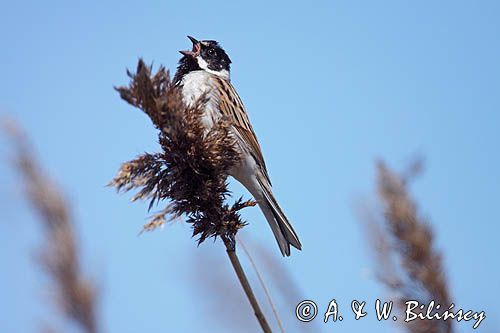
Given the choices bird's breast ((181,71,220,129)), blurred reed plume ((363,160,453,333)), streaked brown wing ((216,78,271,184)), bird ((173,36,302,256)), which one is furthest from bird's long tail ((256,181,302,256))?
blurred reed plume ((363,160,453,333))

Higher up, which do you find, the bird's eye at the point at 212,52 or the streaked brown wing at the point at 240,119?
the bird's eye at the point at 212,52

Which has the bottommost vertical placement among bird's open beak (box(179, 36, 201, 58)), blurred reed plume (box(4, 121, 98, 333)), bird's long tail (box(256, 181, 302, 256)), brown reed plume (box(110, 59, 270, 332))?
blurred reed plume (box(4, 121, 98, 333))

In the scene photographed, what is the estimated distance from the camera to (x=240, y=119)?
3.56m

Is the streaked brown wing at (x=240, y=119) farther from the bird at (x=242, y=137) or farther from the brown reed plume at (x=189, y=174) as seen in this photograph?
the brown reed plume at (x=189, y=174)

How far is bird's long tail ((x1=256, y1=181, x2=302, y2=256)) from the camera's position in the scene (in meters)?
3.09

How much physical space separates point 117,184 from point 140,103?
261mm

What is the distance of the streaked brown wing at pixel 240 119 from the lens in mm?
3462

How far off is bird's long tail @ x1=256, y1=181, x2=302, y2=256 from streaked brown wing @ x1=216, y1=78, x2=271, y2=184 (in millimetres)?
281

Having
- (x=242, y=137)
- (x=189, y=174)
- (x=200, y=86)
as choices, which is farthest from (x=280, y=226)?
(x=189, y=174)

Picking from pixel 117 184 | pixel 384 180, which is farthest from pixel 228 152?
pixel 384 180

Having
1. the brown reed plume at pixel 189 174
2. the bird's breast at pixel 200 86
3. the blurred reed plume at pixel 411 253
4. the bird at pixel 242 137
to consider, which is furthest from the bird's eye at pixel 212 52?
the blurred reed plume at pixel 411 253

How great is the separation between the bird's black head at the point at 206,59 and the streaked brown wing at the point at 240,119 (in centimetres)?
34

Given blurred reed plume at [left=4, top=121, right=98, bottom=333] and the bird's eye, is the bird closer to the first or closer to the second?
the bird's eye

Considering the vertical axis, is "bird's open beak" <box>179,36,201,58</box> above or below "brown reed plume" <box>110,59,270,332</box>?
above
